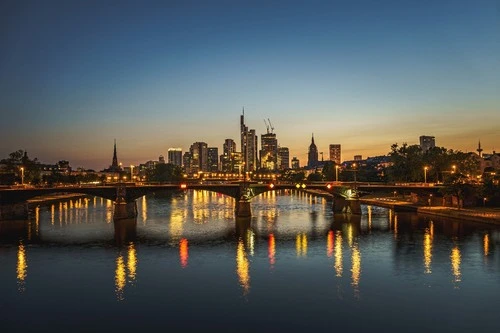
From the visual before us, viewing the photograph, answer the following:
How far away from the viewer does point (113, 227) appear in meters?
94.8

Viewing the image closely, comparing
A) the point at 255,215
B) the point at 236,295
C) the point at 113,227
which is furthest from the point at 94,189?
the point at 236,295

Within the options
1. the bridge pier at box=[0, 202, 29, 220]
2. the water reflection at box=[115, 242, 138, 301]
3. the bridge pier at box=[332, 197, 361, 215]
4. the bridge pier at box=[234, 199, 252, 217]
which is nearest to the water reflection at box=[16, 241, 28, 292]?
the water reflection at box=[115, 242, 138, 301]

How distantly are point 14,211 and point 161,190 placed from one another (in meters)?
32.0

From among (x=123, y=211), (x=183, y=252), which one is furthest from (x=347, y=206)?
(x=183, y=252)

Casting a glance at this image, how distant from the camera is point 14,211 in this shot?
4102 inches

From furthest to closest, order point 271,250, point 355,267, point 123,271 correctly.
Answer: point 271,250
point 355,267
point 123,271

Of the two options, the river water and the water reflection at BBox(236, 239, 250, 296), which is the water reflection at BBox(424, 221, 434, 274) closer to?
the river water

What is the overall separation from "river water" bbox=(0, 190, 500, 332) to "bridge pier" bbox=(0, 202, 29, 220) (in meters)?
17.7

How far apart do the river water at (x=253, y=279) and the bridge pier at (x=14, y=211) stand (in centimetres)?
1770

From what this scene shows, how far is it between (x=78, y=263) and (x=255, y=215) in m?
63.9

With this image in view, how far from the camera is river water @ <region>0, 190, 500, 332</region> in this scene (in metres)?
37.0

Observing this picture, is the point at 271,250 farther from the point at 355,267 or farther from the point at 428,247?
the point at 428,247

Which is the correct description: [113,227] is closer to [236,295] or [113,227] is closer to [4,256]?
[4,256]

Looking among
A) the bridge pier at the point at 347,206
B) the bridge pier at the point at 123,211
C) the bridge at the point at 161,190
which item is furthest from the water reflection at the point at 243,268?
the bridge pier at the point at 347,206
